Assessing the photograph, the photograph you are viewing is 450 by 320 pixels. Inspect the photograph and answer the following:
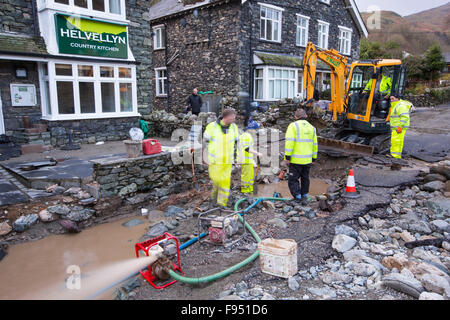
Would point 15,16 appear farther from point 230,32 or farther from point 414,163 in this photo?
point 414,163

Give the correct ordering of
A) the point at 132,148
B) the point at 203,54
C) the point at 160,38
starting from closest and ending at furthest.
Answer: the point at 132,148 → the point at 203,54 → the point at 160,38

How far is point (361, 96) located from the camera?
11.0 metres

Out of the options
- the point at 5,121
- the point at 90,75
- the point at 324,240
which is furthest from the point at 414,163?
the point at 5,121

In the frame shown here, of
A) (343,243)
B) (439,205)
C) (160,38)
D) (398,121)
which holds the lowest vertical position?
(343,243)

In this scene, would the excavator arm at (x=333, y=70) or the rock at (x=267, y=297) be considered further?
the excavator arm at (x=333, y=70)

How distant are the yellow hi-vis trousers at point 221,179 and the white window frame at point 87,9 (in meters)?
7.84

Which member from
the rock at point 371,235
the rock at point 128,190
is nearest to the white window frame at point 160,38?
the rock at point 128,190

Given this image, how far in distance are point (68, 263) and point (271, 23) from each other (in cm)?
1736

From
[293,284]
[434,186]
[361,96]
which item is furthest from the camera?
[361,96]

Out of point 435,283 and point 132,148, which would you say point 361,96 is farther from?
point 435,283

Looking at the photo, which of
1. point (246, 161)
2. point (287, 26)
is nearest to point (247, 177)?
point (246, 161)

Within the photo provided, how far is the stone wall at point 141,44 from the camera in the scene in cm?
1222

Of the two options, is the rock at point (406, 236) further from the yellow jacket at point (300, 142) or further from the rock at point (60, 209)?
the rock at point (60, 209)

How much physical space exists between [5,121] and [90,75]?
118 inches
